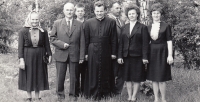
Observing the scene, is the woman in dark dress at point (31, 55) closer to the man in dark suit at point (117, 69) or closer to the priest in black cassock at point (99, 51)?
the priest in black cassock at point (99, 51)

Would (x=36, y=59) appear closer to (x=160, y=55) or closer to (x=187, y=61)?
(x=160, y=55)

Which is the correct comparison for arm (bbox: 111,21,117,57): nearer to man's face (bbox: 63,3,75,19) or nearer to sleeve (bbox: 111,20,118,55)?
sleeve (bbox: 111,20,118,55)

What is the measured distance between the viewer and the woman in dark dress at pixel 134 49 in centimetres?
575

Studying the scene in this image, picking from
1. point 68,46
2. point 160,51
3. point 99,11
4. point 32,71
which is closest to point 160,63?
point 160,51

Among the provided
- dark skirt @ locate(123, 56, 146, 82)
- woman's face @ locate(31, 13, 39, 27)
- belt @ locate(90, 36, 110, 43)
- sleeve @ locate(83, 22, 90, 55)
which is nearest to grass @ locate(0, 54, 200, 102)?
dark skirt @ locate(123, 56, 146, 82)

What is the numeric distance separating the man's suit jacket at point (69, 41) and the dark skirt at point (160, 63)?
1.51 m

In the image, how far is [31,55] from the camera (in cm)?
592

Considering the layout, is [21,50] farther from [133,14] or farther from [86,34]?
[133,14]

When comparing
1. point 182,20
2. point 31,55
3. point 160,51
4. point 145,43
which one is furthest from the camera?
point 182,20

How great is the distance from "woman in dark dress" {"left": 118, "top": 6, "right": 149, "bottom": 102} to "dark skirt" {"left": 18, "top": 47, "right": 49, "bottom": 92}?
174cm

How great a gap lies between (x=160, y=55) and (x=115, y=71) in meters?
1.40

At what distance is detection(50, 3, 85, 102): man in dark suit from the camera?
597 centimetres

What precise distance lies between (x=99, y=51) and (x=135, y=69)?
859mm

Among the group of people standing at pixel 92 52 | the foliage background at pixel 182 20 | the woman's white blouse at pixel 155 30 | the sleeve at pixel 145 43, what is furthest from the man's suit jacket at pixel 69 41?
the foliage background at pixel 182 20
